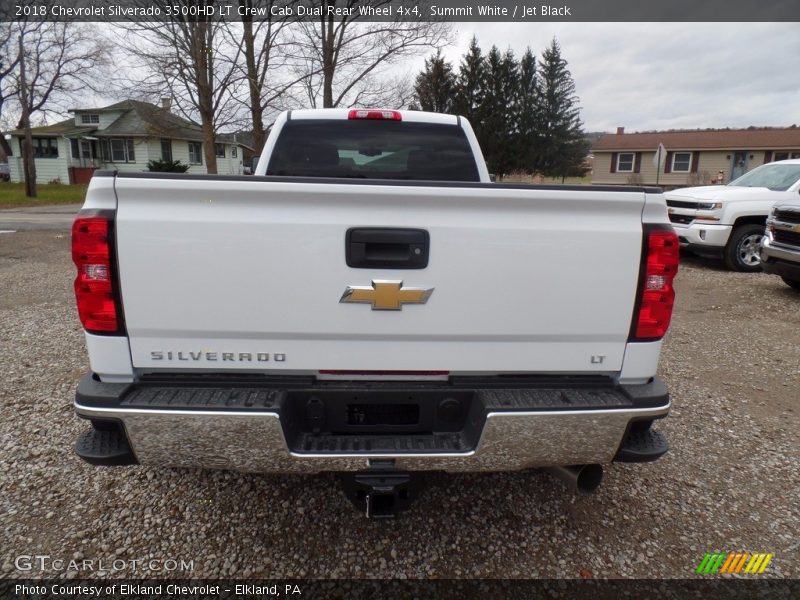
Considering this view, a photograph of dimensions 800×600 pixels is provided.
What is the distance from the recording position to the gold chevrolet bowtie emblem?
6.56 feet

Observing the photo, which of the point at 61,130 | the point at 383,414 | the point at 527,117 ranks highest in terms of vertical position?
the point at 527,117

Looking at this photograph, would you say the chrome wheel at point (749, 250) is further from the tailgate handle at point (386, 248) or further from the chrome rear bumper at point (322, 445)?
the tailgate handle at point (386, 248)

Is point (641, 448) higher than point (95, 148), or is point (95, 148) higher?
point (95, 148)

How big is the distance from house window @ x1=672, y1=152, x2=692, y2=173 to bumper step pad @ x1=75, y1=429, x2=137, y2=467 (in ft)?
145

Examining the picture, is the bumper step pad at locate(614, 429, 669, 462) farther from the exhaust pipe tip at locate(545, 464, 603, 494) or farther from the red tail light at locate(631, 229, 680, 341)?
the red tail light at locate(631, 229, 680, 341)

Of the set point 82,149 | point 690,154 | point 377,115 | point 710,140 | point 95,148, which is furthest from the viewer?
point 95,148

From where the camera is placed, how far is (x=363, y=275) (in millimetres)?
1997

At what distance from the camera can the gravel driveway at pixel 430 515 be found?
2488mm

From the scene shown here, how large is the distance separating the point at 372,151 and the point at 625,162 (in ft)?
144

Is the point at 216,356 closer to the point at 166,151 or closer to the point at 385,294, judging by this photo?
the point at 385,294

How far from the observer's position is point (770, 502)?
2.98 meters

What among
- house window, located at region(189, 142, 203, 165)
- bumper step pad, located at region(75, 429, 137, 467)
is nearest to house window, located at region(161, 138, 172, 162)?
house window, located at region(189, 142, 203, 165)

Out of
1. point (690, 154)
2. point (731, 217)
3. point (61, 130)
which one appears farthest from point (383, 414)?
point (61, 130)

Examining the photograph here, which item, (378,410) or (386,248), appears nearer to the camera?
(386,248)
